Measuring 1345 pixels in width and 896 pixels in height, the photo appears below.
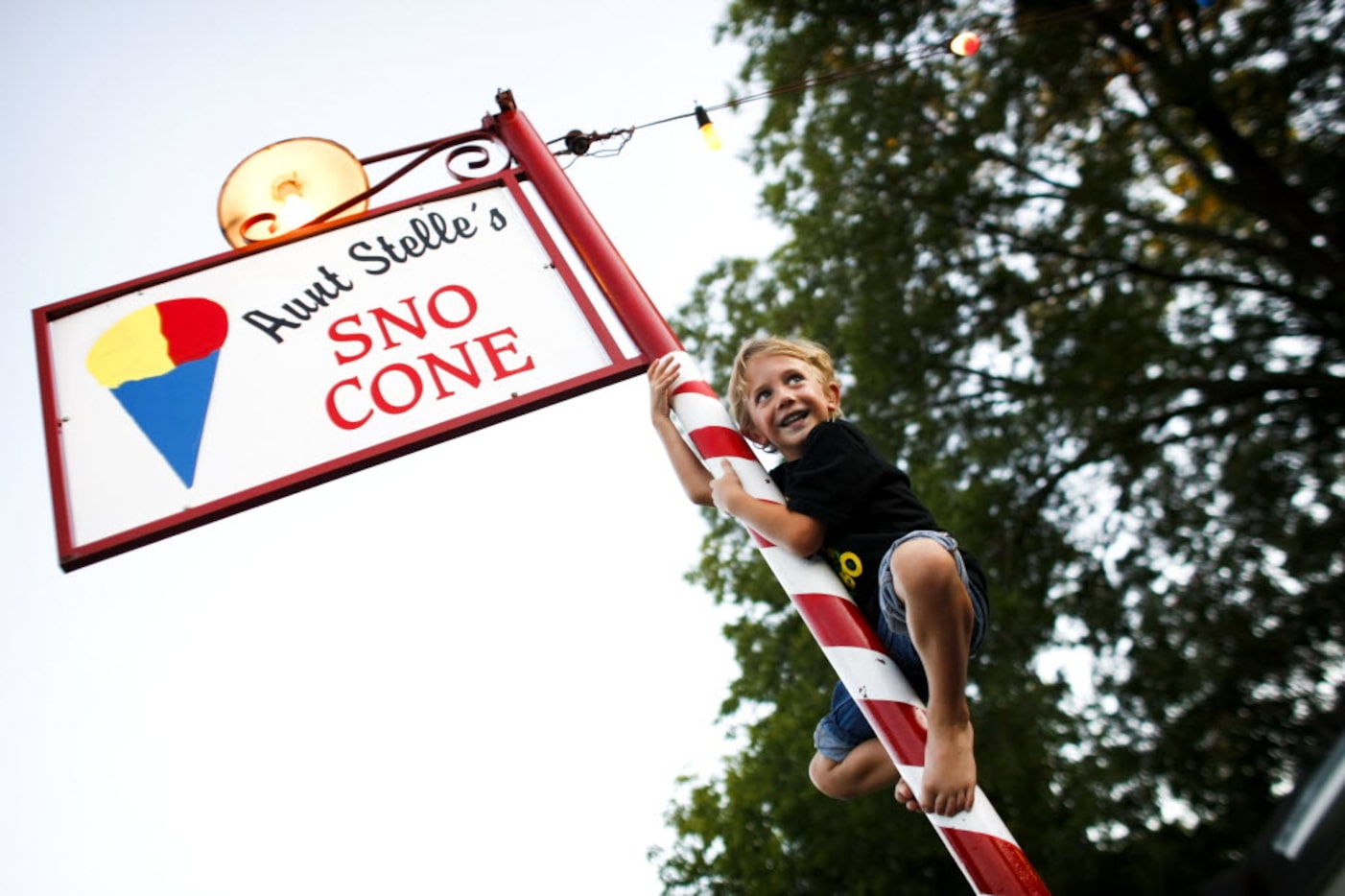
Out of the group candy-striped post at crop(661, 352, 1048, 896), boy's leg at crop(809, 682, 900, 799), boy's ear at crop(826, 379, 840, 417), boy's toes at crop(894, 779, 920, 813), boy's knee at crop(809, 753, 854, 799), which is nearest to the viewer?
candy-striped post at crop(661, 352, 1048, 896)

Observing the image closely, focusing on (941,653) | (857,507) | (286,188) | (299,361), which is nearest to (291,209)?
(286,188)

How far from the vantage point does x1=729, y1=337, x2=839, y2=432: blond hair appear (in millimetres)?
2725

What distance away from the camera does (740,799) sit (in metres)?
9.79

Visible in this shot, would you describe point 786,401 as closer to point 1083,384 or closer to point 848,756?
point 848,756

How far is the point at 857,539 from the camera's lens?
227 cm

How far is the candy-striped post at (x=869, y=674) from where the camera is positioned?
191cm

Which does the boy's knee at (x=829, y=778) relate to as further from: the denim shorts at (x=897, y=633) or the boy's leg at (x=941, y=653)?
the boy's leg at (x=941, y=653)

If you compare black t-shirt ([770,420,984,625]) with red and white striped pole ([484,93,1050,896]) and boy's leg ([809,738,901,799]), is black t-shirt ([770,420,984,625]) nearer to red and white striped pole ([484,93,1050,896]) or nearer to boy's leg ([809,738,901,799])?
red and white striped pole ([484,93,1050,896])

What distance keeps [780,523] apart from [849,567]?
0.18 meters

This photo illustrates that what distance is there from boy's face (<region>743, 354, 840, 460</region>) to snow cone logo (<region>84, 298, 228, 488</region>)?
4.46 ft

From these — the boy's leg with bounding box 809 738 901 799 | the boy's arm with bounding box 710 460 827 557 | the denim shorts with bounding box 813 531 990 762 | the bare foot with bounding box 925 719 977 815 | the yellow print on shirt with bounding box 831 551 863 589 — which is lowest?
the bare foot with bounding box 925 719 977 815

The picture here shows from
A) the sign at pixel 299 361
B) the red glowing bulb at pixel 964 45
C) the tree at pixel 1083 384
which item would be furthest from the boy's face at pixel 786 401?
the tree at pixel 1083 384

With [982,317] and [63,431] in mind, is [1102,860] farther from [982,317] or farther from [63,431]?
[63,431]

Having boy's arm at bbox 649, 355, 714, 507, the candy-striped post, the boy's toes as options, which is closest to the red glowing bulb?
boy's arm at bbox 649, 355, 714, 507
